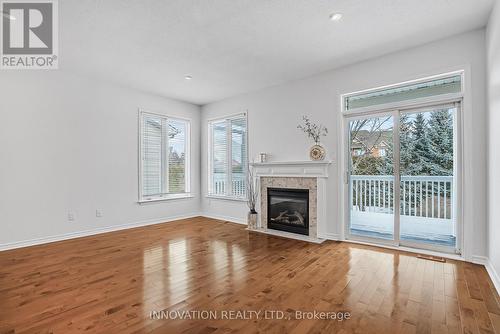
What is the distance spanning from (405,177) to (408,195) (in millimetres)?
264

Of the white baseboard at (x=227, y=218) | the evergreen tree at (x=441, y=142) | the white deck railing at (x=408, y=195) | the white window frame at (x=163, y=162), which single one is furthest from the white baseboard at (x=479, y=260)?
the white window frame at (x=163, y=162)

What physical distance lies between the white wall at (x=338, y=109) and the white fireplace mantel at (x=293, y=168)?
0.17 m

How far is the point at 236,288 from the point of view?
2.45 m

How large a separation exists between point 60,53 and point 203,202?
4.09 metres

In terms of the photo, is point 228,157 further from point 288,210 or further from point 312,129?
point 312,129

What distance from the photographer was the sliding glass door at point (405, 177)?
11.1ft

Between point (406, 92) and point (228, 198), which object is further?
point (228, 198)

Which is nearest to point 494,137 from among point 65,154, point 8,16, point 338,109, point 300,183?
point 338,109

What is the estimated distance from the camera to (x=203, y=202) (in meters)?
6.42

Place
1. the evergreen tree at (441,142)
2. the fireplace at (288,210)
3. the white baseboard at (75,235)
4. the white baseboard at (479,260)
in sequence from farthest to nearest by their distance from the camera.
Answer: the fireplace at (288,210) < the white baseboard at (75,235) < the evergreen tree at (441,142) < the white baseboard at (479,260)

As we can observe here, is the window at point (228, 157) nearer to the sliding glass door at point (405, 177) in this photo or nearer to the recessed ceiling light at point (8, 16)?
the sliding glass door at point (405, 177)

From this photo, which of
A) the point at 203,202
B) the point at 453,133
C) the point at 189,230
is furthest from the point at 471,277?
Answer: the point at 203,202

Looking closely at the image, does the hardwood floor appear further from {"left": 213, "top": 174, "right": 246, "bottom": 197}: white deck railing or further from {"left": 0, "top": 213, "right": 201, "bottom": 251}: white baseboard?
{"left": 213, "top": 174, "right": 246, "bottom": 197}: white deck railing

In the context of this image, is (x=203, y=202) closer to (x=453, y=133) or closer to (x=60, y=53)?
→ (x=60, y=53)
